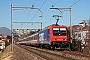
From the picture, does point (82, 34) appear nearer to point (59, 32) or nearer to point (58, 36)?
point (59, 32)

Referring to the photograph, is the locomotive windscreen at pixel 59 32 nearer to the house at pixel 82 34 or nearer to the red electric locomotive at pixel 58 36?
the red electric locomotive at pixel 58 36

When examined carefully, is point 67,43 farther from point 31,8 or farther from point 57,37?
point 31,8

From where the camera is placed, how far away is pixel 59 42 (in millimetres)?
30875

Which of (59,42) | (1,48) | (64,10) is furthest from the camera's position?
(1,48)

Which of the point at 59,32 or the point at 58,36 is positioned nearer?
the point at 58,36

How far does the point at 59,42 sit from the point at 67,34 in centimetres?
151

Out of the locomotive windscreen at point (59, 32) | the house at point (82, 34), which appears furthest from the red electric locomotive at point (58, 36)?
the house at point (82, 34)

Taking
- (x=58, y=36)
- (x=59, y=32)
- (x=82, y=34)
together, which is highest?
(x=82, y=34)

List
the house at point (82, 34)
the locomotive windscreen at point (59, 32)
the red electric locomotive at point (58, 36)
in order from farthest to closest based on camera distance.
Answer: the house at point (82, 34)
the locomotive windscreen at point (59, 32)
the red electric locomotive at point (58, 36)

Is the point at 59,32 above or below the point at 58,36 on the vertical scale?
above

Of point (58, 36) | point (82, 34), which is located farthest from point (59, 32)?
point (82, 34)

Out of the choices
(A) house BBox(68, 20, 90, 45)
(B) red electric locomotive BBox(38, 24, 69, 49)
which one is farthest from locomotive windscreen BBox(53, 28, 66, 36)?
(A) house BBox(68, 20, 90, 45)

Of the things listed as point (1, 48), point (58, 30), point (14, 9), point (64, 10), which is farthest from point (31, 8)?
point (1, 48)

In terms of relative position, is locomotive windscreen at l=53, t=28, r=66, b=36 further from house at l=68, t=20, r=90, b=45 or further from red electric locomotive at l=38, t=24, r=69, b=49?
house at l=68, t=20, r=90, b=45
